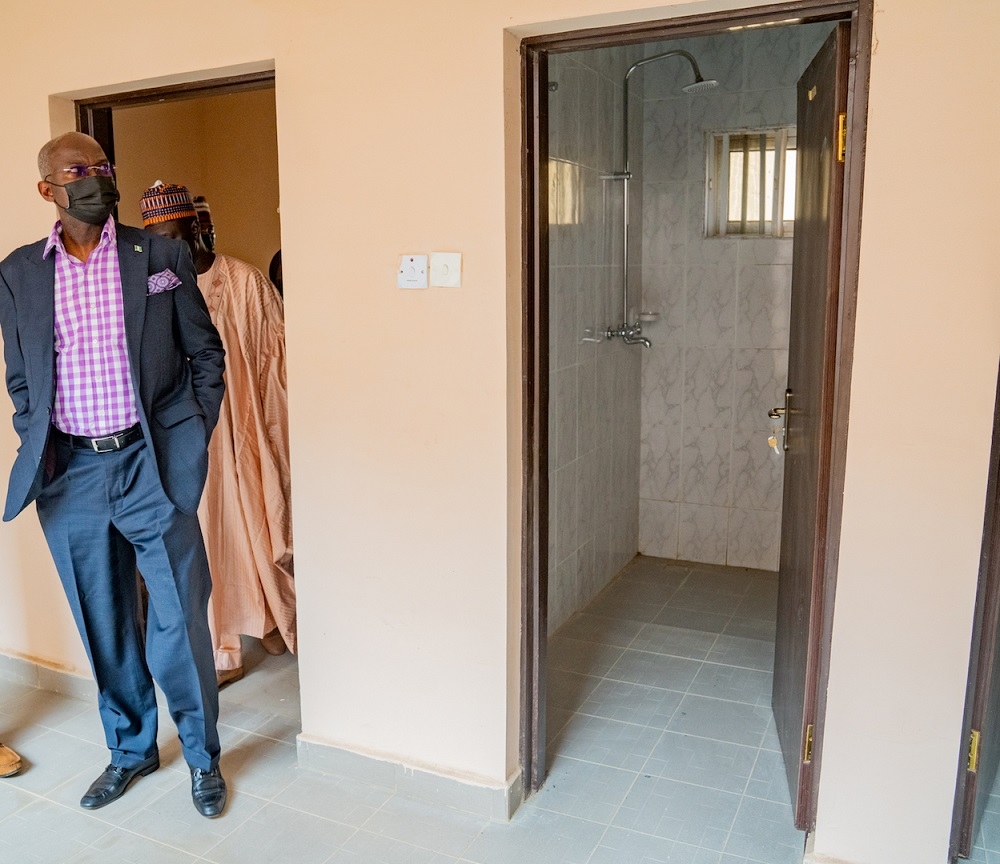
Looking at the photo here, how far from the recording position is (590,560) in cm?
365

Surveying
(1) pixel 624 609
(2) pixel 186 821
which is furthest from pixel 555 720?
(2) pixel 186 821

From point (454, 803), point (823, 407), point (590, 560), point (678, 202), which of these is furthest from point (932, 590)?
point (678, 202)

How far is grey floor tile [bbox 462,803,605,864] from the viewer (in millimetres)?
2070

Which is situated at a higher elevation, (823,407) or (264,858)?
(823,407)

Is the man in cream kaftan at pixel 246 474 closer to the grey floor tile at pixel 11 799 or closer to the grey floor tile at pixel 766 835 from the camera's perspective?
the grey floor tile at pixel 11 799

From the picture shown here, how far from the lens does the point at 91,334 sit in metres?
2.13

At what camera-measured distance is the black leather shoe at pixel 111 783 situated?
2281 millimetres

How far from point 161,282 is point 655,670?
1933mm

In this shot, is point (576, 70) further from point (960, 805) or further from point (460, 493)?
point (960, 805)

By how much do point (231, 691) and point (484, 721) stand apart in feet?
3.60

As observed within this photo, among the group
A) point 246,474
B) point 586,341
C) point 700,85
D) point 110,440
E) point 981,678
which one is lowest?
point 981,678

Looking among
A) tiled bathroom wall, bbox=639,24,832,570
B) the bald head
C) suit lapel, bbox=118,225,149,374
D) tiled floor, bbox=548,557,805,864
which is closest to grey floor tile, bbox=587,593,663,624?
tiled floor, bbox=548,557,805,864

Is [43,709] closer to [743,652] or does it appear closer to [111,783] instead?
[111,783]

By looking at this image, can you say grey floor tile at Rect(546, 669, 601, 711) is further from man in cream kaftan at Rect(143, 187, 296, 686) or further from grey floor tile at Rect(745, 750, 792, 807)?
man in cream kaftan at Rect(143, 187, 296, 686)
